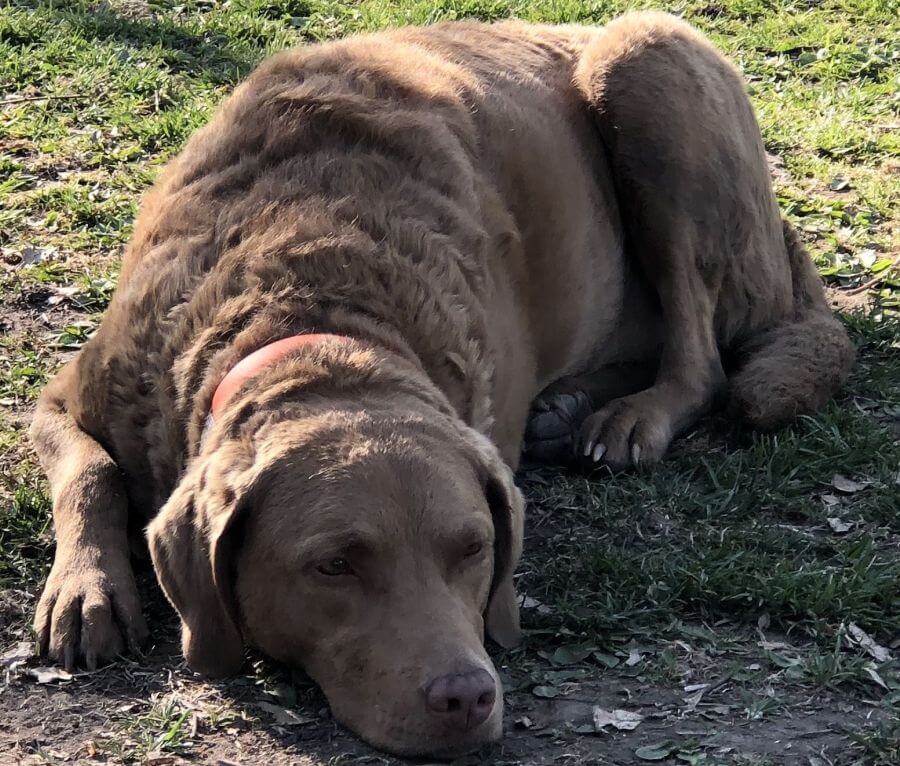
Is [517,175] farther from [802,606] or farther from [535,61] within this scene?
[802,606]

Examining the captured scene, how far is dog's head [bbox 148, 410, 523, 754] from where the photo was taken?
3018mm

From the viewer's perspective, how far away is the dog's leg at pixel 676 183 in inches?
212

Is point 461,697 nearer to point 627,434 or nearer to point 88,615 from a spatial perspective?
point 88,615

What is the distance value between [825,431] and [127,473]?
2459 mm

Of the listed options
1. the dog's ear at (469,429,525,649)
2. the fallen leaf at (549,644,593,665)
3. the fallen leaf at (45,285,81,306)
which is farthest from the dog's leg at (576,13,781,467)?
the fallen leaf at (45,285,81,306)

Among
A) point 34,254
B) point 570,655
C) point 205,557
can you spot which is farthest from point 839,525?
point 34,254

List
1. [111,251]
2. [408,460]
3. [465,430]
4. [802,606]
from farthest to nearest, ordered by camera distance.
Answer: [111,251] → [802,606] → [465,430] → [408,460]

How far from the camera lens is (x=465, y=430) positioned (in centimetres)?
353

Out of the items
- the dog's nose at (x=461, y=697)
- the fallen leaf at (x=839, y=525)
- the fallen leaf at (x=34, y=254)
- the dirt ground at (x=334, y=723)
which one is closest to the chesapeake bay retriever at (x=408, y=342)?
the dog's nose at (x=461, y=697)

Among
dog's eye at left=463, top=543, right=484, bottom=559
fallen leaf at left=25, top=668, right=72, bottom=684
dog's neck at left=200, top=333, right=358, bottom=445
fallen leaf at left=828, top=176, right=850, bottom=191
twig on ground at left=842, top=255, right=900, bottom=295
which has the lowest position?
fallen leaf at left=25, top=668, right=72, bottom=684

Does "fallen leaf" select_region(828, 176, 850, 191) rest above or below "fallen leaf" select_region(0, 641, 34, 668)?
above

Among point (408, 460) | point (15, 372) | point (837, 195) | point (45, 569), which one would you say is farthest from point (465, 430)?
point (837, 195)

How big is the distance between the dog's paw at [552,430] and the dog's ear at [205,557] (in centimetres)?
180

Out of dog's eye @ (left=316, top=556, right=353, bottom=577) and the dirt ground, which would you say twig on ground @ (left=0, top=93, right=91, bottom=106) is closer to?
the dirt ground
